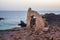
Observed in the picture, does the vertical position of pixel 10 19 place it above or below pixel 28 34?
above

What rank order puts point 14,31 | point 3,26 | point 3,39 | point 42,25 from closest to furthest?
point 3,39 → point 3,26 → point 14,31 → point 42,25

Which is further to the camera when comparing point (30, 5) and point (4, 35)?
point (30, 5)

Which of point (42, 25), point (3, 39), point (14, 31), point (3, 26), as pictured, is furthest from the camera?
point (42, 25)

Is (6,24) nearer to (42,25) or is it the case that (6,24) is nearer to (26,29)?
(26,29)

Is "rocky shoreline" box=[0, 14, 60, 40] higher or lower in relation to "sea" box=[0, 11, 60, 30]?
lower

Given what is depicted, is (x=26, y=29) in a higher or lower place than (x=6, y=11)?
lower

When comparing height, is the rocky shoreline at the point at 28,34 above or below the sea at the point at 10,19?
below

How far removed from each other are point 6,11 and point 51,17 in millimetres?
780

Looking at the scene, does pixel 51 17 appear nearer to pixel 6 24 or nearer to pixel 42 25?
pixel 42 25

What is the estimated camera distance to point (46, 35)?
1.86m

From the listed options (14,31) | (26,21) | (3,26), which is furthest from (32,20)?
(3,26)

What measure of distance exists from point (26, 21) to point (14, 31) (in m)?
0.28

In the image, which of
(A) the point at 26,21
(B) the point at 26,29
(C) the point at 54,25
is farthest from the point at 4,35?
(C) the point at 54,25

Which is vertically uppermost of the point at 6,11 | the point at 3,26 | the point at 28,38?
the point at 6,11
